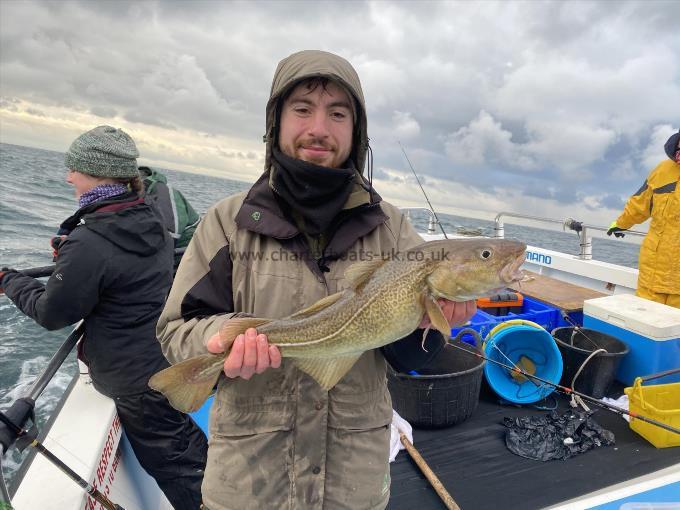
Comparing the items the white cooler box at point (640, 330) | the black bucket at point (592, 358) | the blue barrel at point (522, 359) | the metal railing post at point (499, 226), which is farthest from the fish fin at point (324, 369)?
the metal railing post at point (499, 226)

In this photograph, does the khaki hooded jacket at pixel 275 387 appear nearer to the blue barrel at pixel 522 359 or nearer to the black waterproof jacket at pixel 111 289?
the black waterproof jacket at pixel 111 289

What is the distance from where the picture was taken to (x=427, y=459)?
165 inches

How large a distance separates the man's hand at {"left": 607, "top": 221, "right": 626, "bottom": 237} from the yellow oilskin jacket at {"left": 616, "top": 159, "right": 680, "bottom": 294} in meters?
0.50

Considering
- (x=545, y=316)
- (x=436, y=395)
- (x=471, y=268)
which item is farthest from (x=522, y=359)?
(x=471, y=268)

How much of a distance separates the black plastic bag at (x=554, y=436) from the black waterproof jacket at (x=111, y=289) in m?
3.58

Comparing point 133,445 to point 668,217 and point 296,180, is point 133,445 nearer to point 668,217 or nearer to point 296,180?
point 296,180

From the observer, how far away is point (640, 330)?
5164 millimetres

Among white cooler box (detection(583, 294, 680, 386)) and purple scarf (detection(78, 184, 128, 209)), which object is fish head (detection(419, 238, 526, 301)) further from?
white cooler box (detection(583, 294, 680, 386))

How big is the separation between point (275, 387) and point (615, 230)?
23.7ft

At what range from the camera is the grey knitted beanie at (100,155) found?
371 centimetres

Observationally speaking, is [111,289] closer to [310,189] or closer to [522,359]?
[310,189]

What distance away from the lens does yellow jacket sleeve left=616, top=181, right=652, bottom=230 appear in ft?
21.2

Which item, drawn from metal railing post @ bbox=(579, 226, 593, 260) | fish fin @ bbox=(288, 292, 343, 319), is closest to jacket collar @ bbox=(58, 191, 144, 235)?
fish fin @ bbox=(288, 292, 343, 319)

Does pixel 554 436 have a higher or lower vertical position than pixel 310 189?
lower
